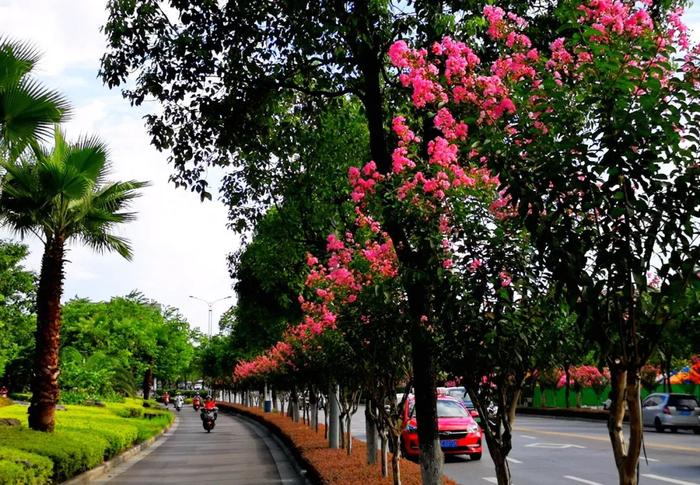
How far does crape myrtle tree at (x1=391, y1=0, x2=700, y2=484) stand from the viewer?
4.39m

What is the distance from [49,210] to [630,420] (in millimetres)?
15225

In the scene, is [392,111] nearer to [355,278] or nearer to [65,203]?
[355,278]

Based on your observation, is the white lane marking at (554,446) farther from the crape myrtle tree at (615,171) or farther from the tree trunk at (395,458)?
the crape myrtle tree at (615,171)

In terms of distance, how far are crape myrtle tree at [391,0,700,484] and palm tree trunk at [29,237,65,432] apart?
14.1 metres

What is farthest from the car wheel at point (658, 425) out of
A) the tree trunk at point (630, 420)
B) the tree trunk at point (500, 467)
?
the tree trunk at point (630, 420)

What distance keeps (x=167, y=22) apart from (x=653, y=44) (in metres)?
8.07

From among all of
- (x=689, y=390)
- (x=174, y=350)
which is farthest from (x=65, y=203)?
(x=174, y=350)

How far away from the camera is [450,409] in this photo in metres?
21.7

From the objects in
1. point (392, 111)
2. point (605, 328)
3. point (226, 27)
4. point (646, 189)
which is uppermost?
point (226, 27)

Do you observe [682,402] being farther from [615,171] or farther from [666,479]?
[615,171]

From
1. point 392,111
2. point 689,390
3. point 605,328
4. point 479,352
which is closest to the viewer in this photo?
point 605,328

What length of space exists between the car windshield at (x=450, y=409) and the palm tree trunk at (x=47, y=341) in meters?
9.47

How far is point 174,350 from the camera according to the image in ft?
273

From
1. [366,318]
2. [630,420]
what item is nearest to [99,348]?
[366,318]
